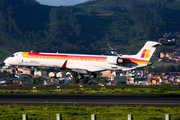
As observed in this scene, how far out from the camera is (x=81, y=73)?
57.2 metres

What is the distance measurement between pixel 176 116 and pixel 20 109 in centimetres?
1228

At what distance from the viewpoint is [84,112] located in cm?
2669

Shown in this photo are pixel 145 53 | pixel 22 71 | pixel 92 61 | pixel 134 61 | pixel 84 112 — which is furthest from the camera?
pixel 22 71

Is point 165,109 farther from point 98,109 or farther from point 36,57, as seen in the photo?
point 36,57

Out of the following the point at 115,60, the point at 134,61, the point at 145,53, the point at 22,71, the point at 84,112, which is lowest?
the point at 84,112

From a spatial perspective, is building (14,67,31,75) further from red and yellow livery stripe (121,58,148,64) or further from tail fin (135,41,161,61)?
tail fin (135,41,161,61)

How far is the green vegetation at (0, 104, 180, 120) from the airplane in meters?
26.7

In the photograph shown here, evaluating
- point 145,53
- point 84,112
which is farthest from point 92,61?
point 84,112

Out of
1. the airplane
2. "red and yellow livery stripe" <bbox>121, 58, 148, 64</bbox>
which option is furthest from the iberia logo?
"red and yellow livery stripe" <bbox>121, 58, 148, 64</bbox>

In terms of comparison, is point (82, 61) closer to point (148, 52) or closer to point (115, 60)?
point (115, 60)

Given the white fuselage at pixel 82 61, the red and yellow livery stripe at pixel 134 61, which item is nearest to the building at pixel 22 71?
the white fuselage at pixel 82 61

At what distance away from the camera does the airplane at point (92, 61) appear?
55062mm

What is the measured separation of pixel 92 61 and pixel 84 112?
30.0m

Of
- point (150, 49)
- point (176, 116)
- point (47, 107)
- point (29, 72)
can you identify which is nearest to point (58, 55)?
point (150, 49)
